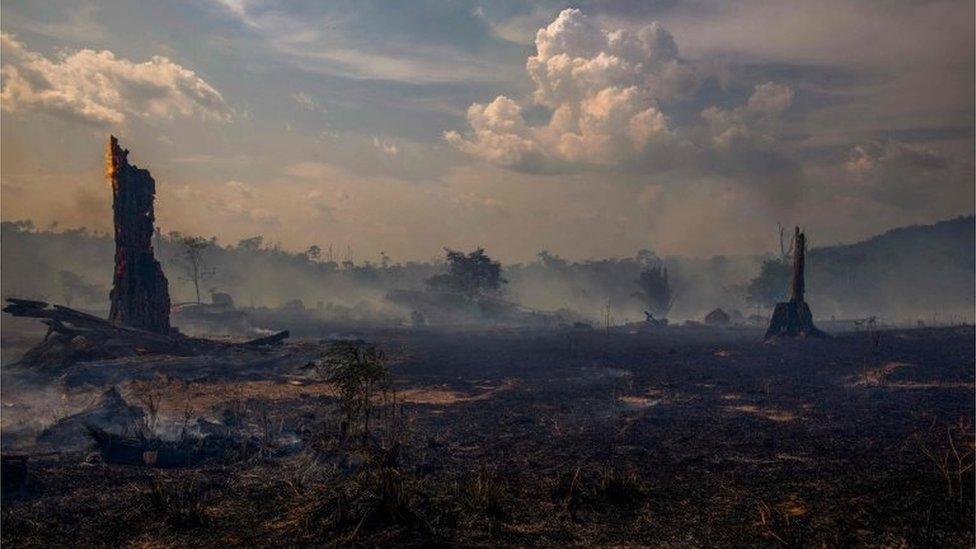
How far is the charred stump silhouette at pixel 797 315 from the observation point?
38906mm

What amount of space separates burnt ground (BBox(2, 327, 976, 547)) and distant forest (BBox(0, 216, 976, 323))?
63.7 meters

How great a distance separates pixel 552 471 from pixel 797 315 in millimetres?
33623

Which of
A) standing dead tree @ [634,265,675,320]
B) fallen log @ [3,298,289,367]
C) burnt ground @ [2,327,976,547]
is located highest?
standing dead tree @ [634,265,675,320]

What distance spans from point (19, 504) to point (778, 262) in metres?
92.4

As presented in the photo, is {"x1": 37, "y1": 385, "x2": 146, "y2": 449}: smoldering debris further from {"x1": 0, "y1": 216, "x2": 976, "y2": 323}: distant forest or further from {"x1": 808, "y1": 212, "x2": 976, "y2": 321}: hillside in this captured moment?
{"x1": 808, "y1": 212, "x2": 976, "y2": 321}: hillside

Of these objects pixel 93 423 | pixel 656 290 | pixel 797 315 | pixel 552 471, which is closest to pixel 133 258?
pixel 93 423

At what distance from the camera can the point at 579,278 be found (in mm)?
145625

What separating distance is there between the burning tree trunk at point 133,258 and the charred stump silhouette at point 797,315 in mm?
38192

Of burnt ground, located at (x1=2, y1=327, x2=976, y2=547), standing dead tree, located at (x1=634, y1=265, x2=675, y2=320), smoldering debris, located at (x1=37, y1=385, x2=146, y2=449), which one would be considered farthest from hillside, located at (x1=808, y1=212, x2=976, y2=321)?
smoldering debris, located at (x1=37, y1=385, x2=146, y2=449)

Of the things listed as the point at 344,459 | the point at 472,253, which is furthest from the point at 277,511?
the point at 472,253

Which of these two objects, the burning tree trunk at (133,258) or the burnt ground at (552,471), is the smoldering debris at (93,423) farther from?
the burning tree trunk at (133,258)

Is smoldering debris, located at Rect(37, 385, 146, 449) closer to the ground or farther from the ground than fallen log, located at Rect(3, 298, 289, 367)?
closer to the ground

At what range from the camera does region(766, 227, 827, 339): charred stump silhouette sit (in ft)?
128

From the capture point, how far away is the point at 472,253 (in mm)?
85688
